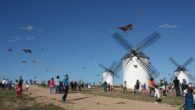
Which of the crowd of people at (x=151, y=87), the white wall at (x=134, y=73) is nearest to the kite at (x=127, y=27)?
the crowd of people at (x=151, y=87)

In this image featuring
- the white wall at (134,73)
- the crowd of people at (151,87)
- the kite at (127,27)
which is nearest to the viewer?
the crowd of people at (151,87)

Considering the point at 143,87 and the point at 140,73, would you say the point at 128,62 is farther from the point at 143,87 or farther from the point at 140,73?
the point at 143,87

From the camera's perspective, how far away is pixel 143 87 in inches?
2010

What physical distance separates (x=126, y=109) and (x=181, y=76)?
216 ft

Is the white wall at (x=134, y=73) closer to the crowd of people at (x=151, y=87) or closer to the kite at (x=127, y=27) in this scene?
the crowd of people at (x=151, y=87)

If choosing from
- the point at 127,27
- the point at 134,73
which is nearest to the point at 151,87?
the point at 127,27

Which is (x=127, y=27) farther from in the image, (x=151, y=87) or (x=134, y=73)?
(x=134, y=73)

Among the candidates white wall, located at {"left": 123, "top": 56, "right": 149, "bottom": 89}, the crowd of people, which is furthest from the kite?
white wall, located at {"left": 123, "top": 56, "right": 149, "bottom": 89}

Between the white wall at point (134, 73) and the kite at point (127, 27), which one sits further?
the white wall at point (134, 73)

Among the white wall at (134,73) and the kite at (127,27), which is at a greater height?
the kite at (127,27)

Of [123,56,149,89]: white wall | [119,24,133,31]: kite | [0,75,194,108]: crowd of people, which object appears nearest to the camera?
[0,75,194,108]: crowd of people

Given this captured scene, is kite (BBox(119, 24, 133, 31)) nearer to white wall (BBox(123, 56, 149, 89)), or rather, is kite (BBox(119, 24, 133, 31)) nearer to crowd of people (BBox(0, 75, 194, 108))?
crowd of people (BBox(0, 75, 194, 108))

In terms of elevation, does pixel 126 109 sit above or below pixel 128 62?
below

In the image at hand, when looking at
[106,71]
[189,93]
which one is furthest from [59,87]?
[106,71]
